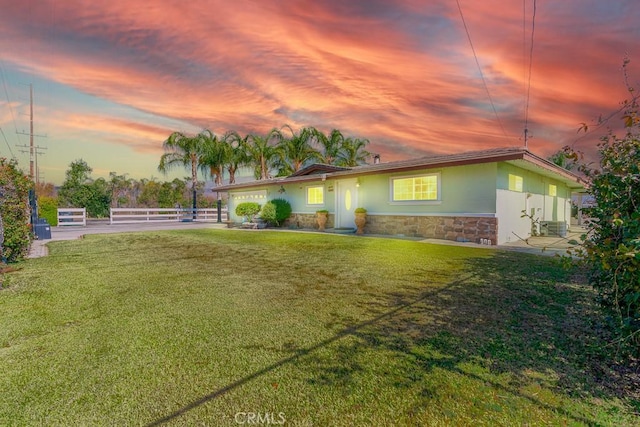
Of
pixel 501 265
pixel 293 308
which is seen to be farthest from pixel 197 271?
pixel 501 265

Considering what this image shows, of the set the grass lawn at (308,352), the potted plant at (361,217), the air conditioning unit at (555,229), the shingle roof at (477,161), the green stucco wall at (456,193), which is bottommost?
the grass lawn at (308,352)

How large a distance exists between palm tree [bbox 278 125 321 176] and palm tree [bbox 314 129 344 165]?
0.68 metres

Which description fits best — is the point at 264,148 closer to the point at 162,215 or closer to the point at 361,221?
the point at 162,215

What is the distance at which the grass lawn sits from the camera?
6.38 feet

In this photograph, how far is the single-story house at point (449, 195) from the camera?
10148 millimetres

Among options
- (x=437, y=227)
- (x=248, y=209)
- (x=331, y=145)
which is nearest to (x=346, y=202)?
(x=437, y=227)

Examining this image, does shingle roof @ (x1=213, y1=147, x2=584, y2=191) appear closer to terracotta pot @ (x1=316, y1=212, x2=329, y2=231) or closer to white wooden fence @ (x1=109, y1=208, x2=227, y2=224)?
terracotta pot @ (x1=316, y1=212, x2=329, y2=231)

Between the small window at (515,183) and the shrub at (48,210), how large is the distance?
85.0ft

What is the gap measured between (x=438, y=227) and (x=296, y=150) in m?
16.5

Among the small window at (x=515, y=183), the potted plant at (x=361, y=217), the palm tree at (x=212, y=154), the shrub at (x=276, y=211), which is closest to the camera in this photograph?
the small window at (x=515, y=183)

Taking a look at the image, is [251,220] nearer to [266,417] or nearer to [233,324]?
[233,324]

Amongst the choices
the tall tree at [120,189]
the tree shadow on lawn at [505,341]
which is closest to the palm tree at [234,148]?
the tall tree at [120,189]

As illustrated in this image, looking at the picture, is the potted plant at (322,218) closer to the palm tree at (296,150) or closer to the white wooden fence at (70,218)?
the palm tree at (296,150)

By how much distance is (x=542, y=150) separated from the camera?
1470 cm
